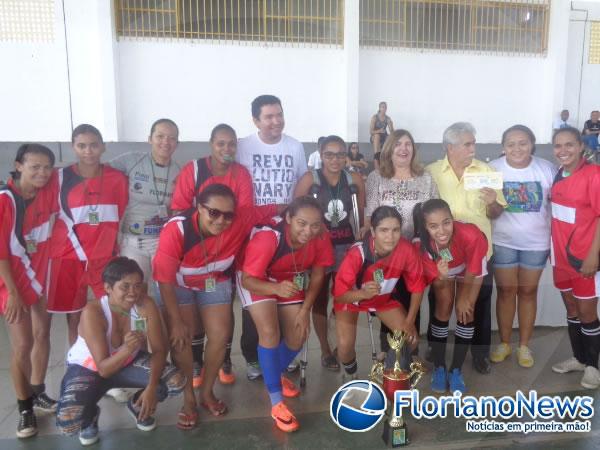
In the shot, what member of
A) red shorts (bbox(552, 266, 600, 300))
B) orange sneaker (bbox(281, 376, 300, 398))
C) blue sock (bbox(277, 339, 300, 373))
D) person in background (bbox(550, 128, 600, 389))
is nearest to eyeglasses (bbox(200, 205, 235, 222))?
blue sock (bbox(277, 339, 300, 373))

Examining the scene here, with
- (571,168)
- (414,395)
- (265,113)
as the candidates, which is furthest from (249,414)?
(571,168)

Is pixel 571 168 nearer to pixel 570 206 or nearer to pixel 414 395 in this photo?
pixel 570 206

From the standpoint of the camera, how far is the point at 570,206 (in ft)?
8.23

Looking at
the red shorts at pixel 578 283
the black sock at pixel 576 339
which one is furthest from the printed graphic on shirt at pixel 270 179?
the black sock at pixel 576 339

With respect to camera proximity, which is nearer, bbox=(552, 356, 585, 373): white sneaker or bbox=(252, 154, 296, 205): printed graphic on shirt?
bbox=(252, 154, 296, 205): printed graphic on shirt

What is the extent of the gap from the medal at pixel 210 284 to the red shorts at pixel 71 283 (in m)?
0.44

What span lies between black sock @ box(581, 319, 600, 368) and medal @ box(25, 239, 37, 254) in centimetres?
276

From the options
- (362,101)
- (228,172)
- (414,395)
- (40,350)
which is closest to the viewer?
(414,395)

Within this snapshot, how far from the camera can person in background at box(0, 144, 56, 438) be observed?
6.61ft

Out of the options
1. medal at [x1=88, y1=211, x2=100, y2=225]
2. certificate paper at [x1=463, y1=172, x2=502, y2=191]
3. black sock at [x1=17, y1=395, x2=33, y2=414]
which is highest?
certificate paper at [x1=463, y1=172, x2=502, y2=191]

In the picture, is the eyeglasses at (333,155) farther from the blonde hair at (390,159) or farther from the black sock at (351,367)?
the black sock at (351,367)

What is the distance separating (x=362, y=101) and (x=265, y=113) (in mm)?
1494

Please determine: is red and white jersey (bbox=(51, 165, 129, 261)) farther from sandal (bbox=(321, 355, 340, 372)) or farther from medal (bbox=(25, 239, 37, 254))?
sandal (bbox=(321, 355, 340, 372))

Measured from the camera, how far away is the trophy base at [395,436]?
208 cm
